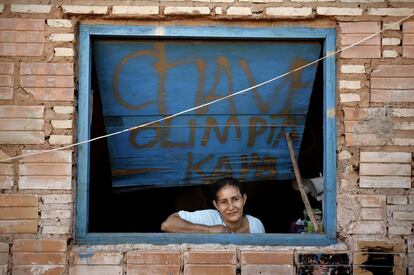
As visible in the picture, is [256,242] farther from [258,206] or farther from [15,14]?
[15,14]

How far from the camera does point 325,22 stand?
4211mm

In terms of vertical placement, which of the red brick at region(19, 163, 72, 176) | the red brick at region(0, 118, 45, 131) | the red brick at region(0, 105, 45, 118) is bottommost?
the red brick at region(19, 163, 72, 176)

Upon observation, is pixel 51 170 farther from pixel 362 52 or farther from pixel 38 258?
pixel 362 52

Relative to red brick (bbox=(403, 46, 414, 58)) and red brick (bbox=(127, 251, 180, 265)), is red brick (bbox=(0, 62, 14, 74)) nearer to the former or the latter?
red brick (bbox=(127, 251, 180, 265))

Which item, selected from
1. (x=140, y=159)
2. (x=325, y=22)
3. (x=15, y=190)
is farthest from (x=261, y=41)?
(x=15, y=190)

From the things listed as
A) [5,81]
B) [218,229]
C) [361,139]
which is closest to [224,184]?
[218,229]

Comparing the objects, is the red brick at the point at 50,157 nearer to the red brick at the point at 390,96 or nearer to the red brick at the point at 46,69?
the red brick at the point at 46,69

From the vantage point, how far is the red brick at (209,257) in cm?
405

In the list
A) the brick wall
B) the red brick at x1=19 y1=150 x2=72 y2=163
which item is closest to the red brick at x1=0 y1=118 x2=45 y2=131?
the brick wall

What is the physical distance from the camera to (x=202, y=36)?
4203mm

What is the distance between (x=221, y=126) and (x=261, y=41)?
712 millimetres

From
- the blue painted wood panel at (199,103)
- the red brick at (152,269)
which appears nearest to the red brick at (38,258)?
the red brick at (152,269)

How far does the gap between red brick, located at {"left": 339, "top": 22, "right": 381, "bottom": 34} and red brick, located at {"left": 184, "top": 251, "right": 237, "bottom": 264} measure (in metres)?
1.71

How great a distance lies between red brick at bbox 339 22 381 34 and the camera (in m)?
4.16
